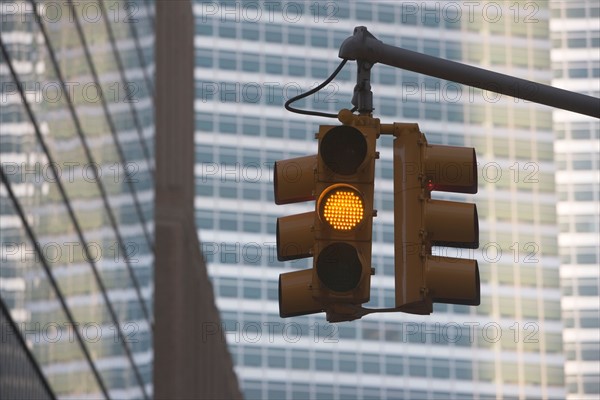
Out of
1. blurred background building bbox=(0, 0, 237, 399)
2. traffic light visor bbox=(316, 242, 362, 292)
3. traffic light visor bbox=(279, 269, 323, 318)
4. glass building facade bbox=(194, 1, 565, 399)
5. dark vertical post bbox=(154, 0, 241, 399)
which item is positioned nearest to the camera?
traffic light visor bbox=(316, 242, 362, 292)

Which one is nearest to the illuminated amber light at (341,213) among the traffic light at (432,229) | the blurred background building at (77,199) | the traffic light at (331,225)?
the traffic light at (331,225)

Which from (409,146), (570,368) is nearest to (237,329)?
(570,368)

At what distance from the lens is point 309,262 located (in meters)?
170

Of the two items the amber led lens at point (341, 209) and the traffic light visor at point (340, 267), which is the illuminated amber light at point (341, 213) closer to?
the amber led lens at point (341, 209)

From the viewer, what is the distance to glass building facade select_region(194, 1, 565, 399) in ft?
584

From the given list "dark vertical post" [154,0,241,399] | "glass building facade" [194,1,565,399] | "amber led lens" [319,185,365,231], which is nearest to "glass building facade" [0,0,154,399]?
"dark vertical post" [154,0,241,399]

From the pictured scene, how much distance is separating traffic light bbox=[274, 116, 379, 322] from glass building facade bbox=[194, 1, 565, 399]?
155307 millimetres

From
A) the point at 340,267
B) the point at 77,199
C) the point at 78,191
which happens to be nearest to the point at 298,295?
the point at 340,267

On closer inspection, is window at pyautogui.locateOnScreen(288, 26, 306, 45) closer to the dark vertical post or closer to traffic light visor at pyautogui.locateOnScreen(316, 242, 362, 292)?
the dark vertical post

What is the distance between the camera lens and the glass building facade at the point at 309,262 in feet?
584

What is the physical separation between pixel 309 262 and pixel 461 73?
524ft

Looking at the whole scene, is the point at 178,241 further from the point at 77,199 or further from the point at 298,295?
the point at 298,295

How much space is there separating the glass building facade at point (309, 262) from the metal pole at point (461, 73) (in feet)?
508

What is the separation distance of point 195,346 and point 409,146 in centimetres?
6233
